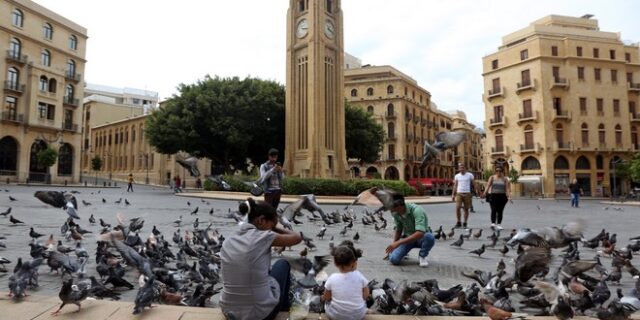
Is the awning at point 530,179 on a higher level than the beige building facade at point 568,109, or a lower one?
lower

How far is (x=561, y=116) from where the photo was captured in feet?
158

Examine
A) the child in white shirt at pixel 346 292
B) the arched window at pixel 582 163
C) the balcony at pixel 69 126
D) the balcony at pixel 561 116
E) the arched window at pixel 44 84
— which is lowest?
the child in white shirt at pixel 346 292

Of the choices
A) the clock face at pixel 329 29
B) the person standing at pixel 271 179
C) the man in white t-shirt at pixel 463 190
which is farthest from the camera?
the clock face at pixel 329 29

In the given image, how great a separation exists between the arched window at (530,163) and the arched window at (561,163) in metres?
2.02

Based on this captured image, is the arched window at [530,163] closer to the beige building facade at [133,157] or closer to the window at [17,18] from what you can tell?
the beige building facade at [133,157]

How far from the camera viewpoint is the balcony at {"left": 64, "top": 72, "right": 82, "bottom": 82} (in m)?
48.0

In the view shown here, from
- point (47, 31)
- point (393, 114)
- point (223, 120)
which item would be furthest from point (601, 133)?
point (47, 31)

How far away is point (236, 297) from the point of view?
3.07 metres

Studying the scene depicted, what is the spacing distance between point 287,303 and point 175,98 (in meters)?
35.9

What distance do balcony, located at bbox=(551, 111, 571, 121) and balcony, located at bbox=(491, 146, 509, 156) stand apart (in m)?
6.51

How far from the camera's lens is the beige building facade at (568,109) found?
48375 mm

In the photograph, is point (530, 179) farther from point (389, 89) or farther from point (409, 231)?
point (409, 231)

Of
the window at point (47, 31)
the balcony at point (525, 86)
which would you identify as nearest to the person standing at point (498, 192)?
the balcony at point (525, 86)

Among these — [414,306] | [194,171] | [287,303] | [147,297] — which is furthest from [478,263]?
[194,171]
